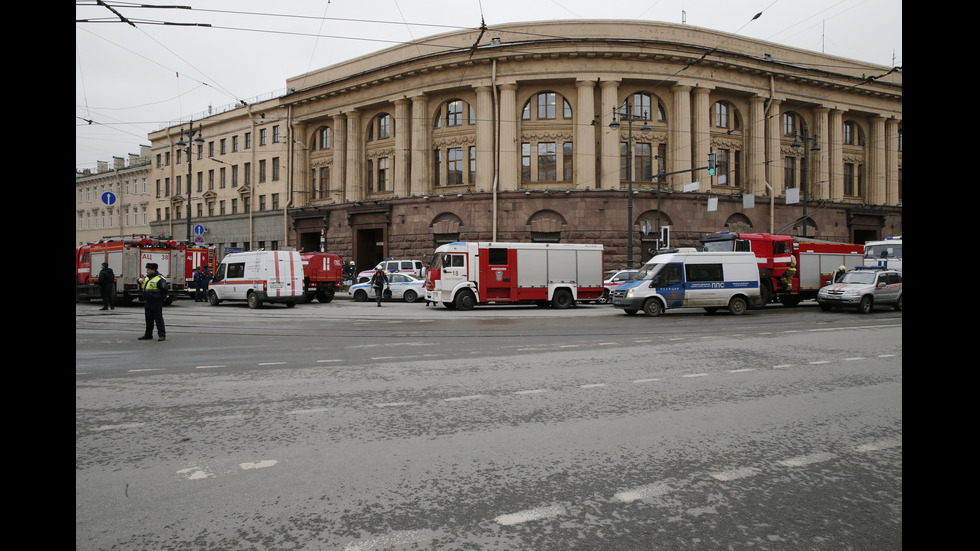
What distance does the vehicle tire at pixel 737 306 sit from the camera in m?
22.0

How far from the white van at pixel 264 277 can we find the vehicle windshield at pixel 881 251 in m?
28.2

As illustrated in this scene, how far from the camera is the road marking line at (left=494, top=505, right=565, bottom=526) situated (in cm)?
363

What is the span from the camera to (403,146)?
41438 millimetres

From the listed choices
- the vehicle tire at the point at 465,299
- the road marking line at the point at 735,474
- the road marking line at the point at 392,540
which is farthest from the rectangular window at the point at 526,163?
the road marking line at the point at 392,540

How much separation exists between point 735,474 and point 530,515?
5.88 feet

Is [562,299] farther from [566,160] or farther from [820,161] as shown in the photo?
[820,161]

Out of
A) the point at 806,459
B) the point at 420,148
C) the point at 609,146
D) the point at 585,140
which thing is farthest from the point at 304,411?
the point at 420,148

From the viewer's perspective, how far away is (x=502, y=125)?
37.9 m

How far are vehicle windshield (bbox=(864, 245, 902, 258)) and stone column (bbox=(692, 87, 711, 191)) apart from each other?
10.5 m

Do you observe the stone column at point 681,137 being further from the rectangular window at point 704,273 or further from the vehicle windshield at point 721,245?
the rectangular window at point 704,273

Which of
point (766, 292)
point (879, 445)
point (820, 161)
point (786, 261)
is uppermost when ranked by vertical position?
point (820, 161)

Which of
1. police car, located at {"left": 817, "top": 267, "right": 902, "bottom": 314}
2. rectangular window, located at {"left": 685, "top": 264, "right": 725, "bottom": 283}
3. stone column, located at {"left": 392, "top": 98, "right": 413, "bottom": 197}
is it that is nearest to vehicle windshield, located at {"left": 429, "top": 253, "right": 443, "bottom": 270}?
rectangular window, located at {"left": 685, "top": 264, "right": 725, "bottom": 283}
